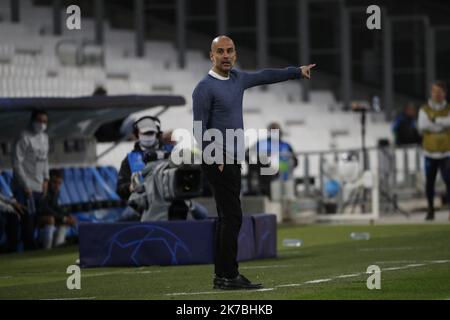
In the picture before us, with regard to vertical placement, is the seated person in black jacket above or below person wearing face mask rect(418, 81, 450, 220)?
below

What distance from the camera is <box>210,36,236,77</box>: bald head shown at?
42.6ft

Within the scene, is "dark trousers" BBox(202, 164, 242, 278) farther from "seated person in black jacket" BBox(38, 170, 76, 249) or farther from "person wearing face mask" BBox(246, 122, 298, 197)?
"person wearing face mask" BBox(246, 122, 298, 197)

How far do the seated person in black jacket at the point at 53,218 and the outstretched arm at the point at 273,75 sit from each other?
8.45 metres

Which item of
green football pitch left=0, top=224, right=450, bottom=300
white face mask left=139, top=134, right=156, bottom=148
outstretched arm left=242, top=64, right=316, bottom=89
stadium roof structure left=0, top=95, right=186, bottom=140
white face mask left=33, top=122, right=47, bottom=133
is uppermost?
outstretched arm left=242, top=64, right=316, bottom=89

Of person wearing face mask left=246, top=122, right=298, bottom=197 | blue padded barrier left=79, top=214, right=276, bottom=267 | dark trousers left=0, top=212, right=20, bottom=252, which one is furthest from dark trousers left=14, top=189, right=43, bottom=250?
person wearing face mask left=246, top=122, right=298, bottom=197

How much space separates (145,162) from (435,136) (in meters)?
8.01

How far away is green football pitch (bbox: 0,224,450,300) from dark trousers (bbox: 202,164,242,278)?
0.96 feet

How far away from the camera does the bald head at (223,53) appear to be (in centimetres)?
1299

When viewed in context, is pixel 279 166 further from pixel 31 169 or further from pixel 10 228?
pixel 10 228

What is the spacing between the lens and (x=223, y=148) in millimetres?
13047

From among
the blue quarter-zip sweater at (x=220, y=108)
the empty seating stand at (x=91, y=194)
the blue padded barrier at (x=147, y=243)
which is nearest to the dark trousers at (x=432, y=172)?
the empty seating stand at (x=91, y=194)

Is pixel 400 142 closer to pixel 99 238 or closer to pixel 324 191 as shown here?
pixel 324 191

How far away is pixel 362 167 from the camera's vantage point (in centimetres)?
2875
